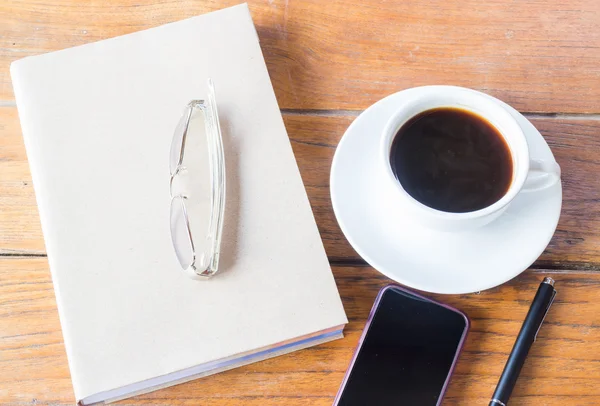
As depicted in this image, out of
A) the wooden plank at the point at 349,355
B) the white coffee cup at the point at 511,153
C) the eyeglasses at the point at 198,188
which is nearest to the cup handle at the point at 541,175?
the white coffee cup at the point at 511,153

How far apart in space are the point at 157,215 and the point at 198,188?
0.14 ft

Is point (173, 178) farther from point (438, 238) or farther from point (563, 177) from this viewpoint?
point (563, 177)

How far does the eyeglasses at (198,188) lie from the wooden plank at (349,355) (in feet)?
0.38

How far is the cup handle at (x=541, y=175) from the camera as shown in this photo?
0.54 m

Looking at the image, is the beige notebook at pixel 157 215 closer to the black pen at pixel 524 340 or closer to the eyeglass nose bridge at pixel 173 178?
the eyeglass nose bridge at pixel 173 178

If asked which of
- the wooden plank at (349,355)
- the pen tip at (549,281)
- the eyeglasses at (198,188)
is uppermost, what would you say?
the eyeglasses at (198,188)

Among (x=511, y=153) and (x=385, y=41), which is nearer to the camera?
(x=511, y=153)

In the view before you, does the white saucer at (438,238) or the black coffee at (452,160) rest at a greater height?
the black coffee at (452,160)

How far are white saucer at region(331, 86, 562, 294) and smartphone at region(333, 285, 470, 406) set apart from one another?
0.15ft

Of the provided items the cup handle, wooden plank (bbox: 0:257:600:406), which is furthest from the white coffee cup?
wooden plank (bbox: 0:257:600:406)

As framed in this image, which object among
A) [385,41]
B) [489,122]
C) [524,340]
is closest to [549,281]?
[524,340]

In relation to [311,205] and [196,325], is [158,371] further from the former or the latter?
[311,205]

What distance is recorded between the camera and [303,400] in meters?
0.59

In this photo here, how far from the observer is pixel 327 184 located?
2.07 feet
